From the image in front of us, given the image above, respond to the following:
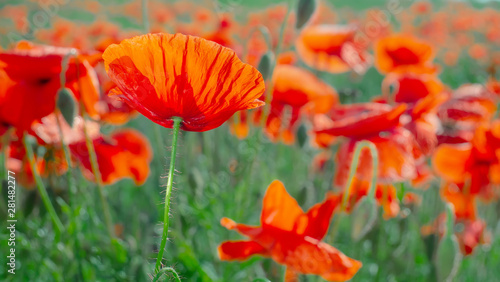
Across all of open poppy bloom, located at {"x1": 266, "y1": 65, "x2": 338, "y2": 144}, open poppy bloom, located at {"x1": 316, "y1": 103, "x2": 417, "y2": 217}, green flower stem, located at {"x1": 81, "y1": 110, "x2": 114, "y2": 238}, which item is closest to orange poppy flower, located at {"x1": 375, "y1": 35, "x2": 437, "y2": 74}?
open poppy bloom, located at {"x1": 266, "y1": 65, "x2": 338, "y2": 144}

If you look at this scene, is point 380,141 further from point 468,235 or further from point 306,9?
point 468,235

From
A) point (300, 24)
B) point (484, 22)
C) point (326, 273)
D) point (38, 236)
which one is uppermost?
point (484, 22)

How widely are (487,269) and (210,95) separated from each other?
4.97ft

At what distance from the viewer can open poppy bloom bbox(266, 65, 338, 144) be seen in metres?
1.59

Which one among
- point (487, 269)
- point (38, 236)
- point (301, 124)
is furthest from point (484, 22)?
point (38, 236)

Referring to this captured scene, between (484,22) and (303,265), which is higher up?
(484,22)

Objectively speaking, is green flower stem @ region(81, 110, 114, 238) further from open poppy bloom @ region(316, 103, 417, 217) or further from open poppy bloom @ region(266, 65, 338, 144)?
open poppy bloom @ region(266, 65, 338, 144)

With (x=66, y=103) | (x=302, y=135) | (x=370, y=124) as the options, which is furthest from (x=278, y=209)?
(x=302, y=135)

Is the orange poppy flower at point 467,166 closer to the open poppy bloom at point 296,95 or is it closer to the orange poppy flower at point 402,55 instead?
the open poppy bloom at point 296,95

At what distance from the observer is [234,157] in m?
1.91

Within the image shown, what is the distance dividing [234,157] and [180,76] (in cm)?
134

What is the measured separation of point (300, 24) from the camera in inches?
47.2

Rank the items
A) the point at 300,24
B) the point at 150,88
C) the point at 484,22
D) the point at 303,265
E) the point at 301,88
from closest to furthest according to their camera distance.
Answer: the point at 150,88 < the point at 303,265 < the point at 300,24 < the point at 301,88 < the point at 484,22

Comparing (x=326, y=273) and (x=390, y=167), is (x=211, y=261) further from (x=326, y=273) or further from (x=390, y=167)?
(x=326, y=273)
